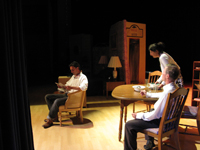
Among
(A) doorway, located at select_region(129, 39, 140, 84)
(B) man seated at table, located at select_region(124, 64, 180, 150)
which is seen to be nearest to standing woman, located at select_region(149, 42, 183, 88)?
(B) man seated at table, located at select_region(124, 64, 180, 150)

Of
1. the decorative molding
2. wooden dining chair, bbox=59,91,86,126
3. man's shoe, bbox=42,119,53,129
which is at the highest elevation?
the decorative molding

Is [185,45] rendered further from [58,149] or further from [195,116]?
[58,149]

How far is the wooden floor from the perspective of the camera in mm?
2674

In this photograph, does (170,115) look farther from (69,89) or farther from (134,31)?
(134,31)

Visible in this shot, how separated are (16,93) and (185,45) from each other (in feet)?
30.1

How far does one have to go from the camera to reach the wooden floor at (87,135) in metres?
2.67

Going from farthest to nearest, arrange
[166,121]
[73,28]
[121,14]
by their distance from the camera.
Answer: [73,28] → [121,14] → [166,121]

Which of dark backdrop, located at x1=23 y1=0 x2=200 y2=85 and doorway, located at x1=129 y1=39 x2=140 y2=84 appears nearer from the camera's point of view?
doorway, located at x1=129 y1=39 x2=140 y2=84

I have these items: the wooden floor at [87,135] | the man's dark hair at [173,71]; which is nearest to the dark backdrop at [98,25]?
the wooden floor at [87,135]

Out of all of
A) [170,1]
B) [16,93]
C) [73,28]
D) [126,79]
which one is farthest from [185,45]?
[16,93]

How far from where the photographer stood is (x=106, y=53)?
8172 mm

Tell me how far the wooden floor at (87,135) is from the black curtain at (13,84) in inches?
44.8

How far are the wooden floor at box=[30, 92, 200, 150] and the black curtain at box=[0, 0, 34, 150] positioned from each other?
1137 millimetres

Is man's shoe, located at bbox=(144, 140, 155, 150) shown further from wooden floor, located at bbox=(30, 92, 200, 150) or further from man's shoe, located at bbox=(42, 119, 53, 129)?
man's shoe, located at bbox=(42, 119, 53, 129)
